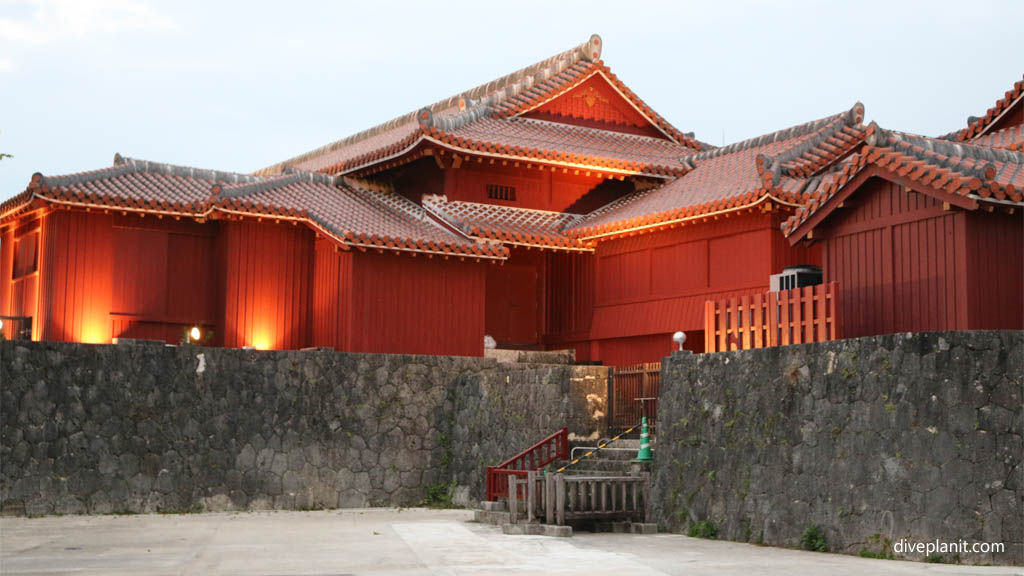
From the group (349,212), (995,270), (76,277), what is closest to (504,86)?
(349,212)

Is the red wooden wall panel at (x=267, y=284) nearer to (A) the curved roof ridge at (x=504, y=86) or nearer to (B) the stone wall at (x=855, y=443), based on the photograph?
(A) the curved roof ridge at (x=504, y=86)

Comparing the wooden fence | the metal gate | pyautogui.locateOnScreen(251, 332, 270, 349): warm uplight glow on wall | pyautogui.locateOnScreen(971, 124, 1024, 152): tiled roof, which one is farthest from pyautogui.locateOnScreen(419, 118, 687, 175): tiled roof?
the wooden fence

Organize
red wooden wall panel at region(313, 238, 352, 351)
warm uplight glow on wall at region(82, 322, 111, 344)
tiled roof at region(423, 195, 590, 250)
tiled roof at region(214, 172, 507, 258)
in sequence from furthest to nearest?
tiled roof at region(423, 195, 590, 250) → red wooden wall panel at region(313, 238, 352, 351) → tiled roof at region(214, 172, 507, 258) → warm uplight glow on wall at region(82, 322, 111, 344)

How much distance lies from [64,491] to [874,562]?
13092mm

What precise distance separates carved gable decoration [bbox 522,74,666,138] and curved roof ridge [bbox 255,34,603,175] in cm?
64

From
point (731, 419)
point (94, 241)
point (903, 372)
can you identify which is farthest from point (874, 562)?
point (94, 241)

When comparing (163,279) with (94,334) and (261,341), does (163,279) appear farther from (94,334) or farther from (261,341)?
(261,341)

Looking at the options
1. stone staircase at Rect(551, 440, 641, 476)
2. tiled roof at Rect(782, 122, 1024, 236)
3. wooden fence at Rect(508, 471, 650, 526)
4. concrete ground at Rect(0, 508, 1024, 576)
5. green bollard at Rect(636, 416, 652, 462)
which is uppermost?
tiled roof at Rect(782, 122, 1024, 236)

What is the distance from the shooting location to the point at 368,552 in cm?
1416

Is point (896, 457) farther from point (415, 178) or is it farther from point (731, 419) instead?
point (415, 178)

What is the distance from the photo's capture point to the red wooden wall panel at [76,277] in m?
22.5

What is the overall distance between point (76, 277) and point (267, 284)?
366 cm

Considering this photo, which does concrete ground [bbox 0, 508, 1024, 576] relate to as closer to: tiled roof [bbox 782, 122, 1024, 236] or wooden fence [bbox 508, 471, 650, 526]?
wooden fence [bbox 508, 471, 650, 526]

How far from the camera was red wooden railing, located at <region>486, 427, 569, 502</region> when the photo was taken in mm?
18156
